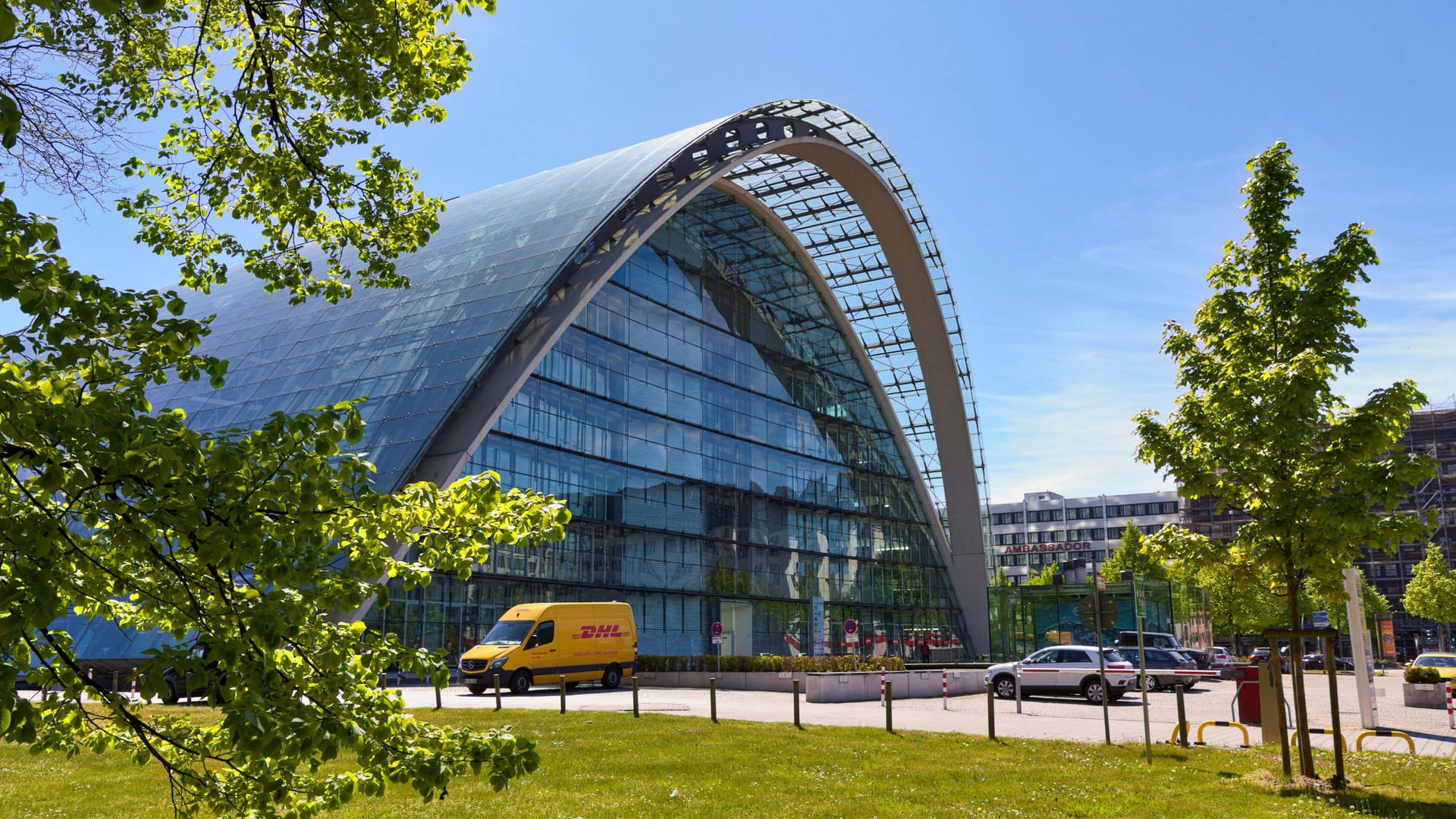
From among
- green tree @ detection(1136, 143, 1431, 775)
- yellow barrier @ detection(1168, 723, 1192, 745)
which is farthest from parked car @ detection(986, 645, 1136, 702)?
green tree @ detection(1136, 143, 1431, 775)

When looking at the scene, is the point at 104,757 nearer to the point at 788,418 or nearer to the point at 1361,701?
the point at 1361,701

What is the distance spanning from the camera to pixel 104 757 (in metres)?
14.5

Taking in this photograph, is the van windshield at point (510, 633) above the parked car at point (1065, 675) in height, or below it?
above

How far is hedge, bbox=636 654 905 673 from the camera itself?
3512 centimetres

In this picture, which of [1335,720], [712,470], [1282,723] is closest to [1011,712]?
[1282,723]

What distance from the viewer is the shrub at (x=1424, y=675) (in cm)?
3112

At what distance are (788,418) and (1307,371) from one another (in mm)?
40484

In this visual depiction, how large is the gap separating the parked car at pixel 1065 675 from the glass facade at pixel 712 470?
15.9 meters

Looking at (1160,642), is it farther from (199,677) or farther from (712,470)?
(199,677)

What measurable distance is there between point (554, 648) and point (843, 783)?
19483mm

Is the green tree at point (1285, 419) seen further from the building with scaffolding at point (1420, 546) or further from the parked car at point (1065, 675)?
the building with scaffolding at point (1420, 546)

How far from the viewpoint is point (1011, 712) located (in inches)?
1008

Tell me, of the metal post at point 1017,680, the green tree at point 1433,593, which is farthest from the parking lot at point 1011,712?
the green tree at point 1433,593

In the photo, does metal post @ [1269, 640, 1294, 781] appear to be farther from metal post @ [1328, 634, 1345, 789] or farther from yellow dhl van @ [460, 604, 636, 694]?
yellow dhl van @ [460, 604, 636, 694]
